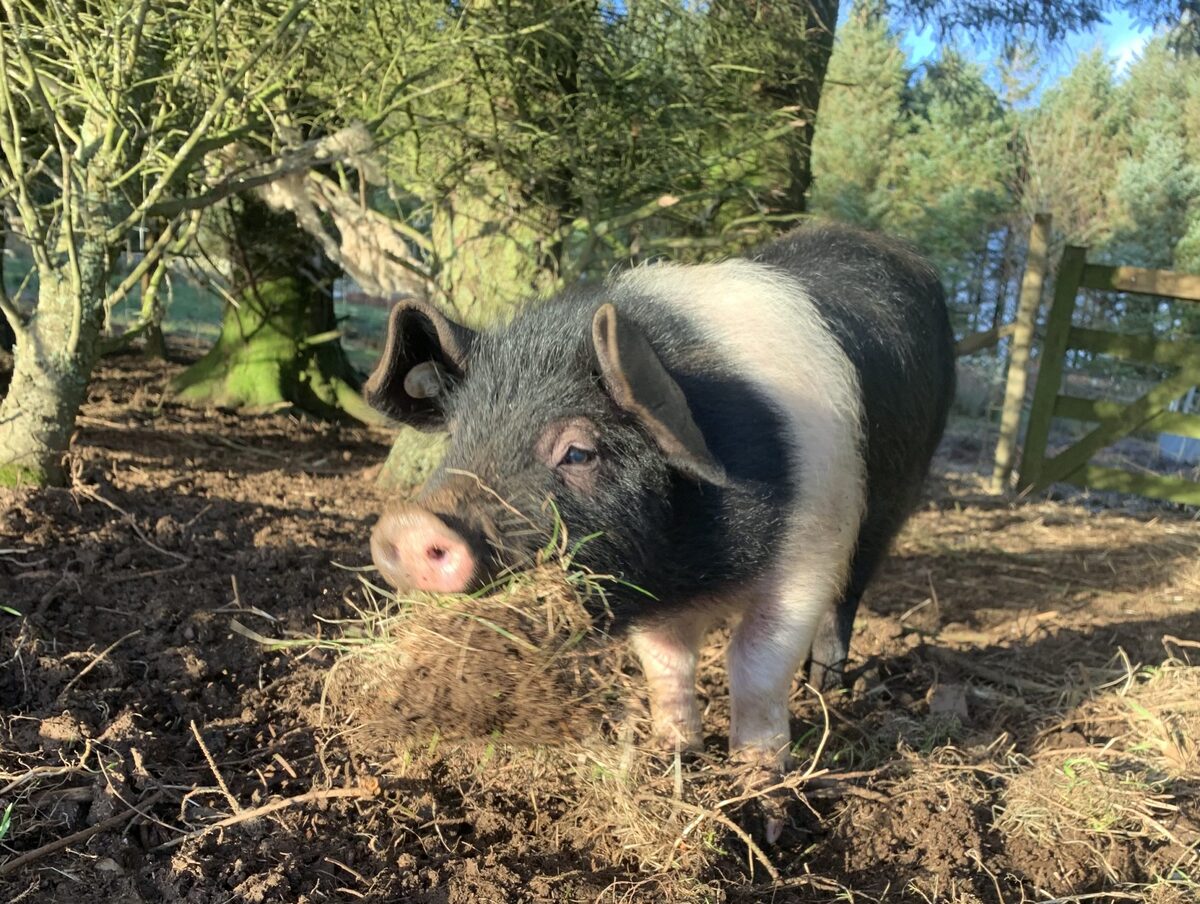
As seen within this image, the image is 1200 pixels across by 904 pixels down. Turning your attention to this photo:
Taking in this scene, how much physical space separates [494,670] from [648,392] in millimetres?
723

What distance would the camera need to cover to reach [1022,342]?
8.63 meters

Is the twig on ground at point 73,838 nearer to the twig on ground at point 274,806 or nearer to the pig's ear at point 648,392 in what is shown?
the twig on ground at point 274,806

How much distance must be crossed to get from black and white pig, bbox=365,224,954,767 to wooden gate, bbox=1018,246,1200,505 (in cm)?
546

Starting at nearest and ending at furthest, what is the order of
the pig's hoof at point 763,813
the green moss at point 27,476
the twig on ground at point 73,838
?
the twig on ground at point 73,838 → the pig's hoof at point 763,813 → the green moss at point 27,476

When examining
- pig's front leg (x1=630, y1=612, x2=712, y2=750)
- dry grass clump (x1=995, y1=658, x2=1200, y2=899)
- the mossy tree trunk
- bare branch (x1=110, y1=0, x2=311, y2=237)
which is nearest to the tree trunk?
bare branch (x1=110, y1=0, x2=311, y2=237)

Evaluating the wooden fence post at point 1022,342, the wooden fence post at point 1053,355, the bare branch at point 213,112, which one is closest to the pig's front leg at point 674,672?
the bare branch at point 213,112

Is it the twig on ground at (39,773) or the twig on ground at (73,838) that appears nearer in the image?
the twig on ground at (73,838)

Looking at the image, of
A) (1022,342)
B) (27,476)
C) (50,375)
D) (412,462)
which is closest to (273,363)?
(412,462)

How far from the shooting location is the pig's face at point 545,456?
2.09 m

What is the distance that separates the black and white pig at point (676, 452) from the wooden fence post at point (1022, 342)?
5871 mm

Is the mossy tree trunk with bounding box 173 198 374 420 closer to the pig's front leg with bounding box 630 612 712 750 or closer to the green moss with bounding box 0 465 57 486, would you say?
the green moss with bounding box 0 465 57 486

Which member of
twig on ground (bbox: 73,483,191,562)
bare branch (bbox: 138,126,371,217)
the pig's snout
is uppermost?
bare branch (bbox: 138,126,371,217)

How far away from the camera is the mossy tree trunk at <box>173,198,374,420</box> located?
7691 millimetres

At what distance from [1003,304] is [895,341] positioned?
1181 cm
